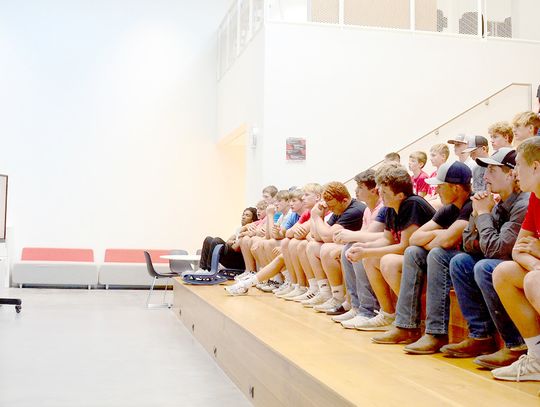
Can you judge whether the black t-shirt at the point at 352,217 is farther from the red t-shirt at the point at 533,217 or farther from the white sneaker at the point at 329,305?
the red t-shirt at the point at 533,217


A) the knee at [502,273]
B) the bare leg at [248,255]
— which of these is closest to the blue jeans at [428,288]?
the knee at [502,273]

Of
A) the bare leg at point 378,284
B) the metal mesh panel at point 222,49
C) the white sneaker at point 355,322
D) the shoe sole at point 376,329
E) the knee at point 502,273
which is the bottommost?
the shoe sole at point 376,329

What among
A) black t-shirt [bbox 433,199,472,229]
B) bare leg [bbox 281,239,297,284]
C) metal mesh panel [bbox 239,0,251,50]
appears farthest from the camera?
metal mesh panel [bbox 239,0,251,50]

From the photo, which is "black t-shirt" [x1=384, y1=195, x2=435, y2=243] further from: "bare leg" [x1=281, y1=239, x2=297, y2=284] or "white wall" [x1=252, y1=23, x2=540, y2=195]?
"white wall" [x1=252, y1=23, x2=540, y2=195]

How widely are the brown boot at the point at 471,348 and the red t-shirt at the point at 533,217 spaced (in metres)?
0.58

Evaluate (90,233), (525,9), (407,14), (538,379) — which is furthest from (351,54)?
(538,379)

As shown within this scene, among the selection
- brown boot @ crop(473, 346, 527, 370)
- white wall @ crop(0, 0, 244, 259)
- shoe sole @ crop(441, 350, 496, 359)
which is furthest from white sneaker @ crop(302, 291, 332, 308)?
white wall @ crop(0, 0, 244, 259)

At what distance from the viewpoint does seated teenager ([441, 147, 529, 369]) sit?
102 inches

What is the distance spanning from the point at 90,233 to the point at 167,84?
10.00 ft

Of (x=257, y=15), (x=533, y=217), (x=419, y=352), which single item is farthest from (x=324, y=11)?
(x=533, y=217)

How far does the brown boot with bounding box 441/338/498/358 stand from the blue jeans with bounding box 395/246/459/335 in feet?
0.49

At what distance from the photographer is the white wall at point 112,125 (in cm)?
1212

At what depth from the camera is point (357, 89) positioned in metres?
9.31

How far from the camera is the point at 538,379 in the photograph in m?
2.39
